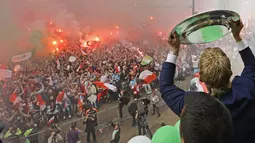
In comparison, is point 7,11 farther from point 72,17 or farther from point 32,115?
point 32,115

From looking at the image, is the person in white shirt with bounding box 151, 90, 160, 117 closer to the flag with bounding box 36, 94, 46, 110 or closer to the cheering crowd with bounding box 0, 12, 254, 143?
the cheering crowd with bounding box 0, 12, 254, 143

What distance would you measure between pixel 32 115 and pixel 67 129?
27cm

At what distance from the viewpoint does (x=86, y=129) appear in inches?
71.1

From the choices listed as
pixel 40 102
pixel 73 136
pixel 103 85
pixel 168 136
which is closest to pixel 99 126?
pixel 73 136

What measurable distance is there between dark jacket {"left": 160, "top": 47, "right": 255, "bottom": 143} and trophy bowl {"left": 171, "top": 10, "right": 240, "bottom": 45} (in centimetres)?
20

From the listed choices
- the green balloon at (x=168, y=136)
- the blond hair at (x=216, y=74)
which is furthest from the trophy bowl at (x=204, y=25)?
the green balloon at (x=168, y=136)

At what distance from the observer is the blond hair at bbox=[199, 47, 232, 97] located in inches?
33.9

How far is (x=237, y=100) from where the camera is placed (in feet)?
2.72

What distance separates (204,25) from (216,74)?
282 millimetres

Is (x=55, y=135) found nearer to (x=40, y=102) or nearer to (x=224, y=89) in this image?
(x=40, y=102)

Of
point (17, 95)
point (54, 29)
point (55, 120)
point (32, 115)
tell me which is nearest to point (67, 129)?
point (55, 120)

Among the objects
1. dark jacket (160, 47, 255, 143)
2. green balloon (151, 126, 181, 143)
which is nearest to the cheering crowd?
dark jacket (160, 47, 255, 143)

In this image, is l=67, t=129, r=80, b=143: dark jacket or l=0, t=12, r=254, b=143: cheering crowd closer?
l=0, t=12, r=254, b=143: cheering crowd

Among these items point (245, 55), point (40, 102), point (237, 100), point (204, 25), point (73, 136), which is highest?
point (204, 25)
